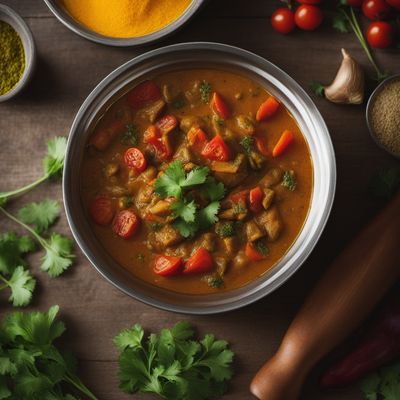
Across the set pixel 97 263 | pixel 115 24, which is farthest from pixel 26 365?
pixel 115 24

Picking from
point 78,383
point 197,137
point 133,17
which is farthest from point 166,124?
point 78,383

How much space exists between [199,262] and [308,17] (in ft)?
5.08

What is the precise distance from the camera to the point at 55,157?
153 inches

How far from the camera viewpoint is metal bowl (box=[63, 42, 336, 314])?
3535mm

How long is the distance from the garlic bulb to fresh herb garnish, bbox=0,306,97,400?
2.02 m

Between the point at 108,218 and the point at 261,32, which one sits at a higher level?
the point at 261,32

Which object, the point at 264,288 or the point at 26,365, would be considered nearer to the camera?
the point at 264,288

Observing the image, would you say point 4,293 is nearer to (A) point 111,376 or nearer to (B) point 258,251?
(A) point 111,376

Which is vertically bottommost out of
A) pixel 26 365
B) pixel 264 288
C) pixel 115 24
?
pixel 26 365

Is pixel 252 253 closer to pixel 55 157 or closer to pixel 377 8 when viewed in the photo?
pixel 55 157

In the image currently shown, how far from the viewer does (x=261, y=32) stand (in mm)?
3932

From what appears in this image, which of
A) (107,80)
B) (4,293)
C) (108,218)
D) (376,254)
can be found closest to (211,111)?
(107,80)

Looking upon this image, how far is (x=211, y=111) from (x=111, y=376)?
167 cm

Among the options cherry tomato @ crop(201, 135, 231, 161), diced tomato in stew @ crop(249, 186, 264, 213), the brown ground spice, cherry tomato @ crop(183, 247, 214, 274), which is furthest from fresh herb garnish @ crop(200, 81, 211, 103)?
the brown ground spice
